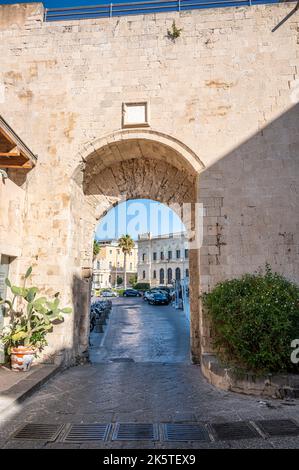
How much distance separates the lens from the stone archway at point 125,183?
6766 mm

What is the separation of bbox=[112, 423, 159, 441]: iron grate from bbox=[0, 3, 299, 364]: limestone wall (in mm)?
2950

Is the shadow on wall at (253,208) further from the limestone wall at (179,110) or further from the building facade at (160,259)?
the building facade at (160,259)

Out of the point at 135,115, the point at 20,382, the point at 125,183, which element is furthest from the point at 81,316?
the point at 135,115

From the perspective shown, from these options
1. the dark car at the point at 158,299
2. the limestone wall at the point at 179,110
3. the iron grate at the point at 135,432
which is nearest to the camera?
the iron grate at the point at 135,432

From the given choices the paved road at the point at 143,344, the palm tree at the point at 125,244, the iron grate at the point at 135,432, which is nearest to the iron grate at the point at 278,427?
the iron grate at the point at 135,432

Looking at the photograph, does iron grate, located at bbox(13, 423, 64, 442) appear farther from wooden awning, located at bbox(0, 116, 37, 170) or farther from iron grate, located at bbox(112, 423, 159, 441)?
wooden awning, located at bbox(0, 116, 37, 170)

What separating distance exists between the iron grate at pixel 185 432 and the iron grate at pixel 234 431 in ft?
0.46

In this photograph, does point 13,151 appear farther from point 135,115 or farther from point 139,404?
point 139,404

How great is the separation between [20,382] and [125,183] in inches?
202

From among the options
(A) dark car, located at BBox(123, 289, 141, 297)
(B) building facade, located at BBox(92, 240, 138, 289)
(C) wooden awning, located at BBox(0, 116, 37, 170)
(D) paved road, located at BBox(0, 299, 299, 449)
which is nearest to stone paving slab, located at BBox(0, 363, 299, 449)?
(D) paved road, located at BBox(0, 299, 299, 449)

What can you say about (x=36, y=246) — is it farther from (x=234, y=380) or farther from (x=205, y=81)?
(x=205, y=81)

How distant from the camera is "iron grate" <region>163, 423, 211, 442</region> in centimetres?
319

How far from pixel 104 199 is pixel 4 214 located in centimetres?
268

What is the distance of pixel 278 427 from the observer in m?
3.43
